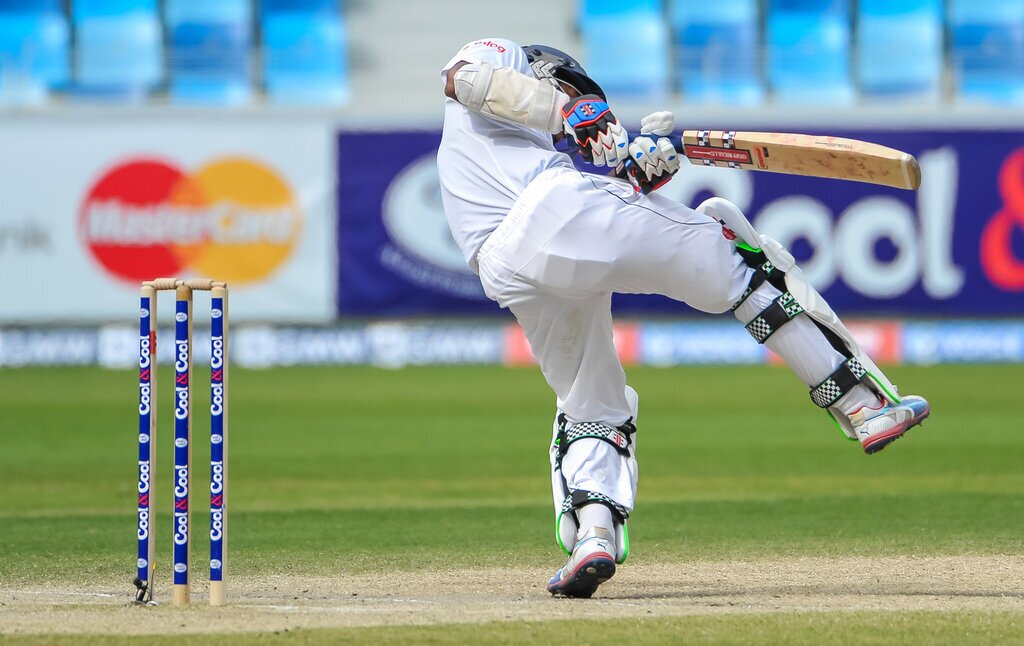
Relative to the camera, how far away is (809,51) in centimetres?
1836

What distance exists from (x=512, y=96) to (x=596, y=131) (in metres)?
0.26

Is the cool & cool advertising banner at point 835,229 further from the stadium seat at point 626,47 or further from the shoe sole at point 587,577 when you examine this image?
the shoe sole at point 587,577

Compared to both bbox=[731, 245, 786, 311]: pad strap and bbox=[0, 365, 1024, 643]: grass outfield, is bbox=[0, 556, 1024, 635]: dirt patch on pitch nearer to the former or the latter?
bbox=[0, 365, 1024, 643]: grass outfield

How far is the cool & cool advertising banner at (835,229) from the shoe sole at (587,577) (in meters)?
12.2

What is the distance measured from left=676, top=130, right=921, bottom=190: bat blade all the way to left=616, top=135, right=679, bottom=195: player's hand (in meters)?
0.07

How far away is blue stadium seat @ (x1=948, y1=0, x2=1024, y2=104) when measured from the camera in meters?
18.2

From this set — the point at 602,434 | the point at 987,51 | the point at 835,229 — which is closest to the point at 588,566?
the point at 602,434

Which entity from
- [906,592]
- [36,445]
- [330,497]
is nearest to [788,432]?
[330,497]

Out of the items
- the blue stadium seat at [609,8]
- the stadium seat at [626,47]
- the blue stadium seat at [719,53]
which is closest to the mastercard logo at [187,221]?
the stadium seat at [626,47]

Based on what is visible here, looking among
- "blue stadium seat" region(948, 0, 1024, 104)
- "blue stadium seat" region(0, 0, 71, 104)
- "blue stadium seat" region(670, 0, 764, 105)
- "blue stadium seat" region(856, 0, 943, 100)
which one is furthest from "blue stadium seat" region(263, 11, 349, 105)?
"blue stadium seat" region(948, 0, 1024, 104)

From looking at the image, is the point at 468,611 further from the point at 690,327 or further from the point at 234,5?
the point at 234,5

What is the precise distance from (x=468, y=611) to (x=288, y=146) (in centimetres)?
1297

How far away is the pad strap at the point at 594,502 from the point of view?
4.36 m

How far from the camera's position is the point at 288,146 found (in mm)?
16438
